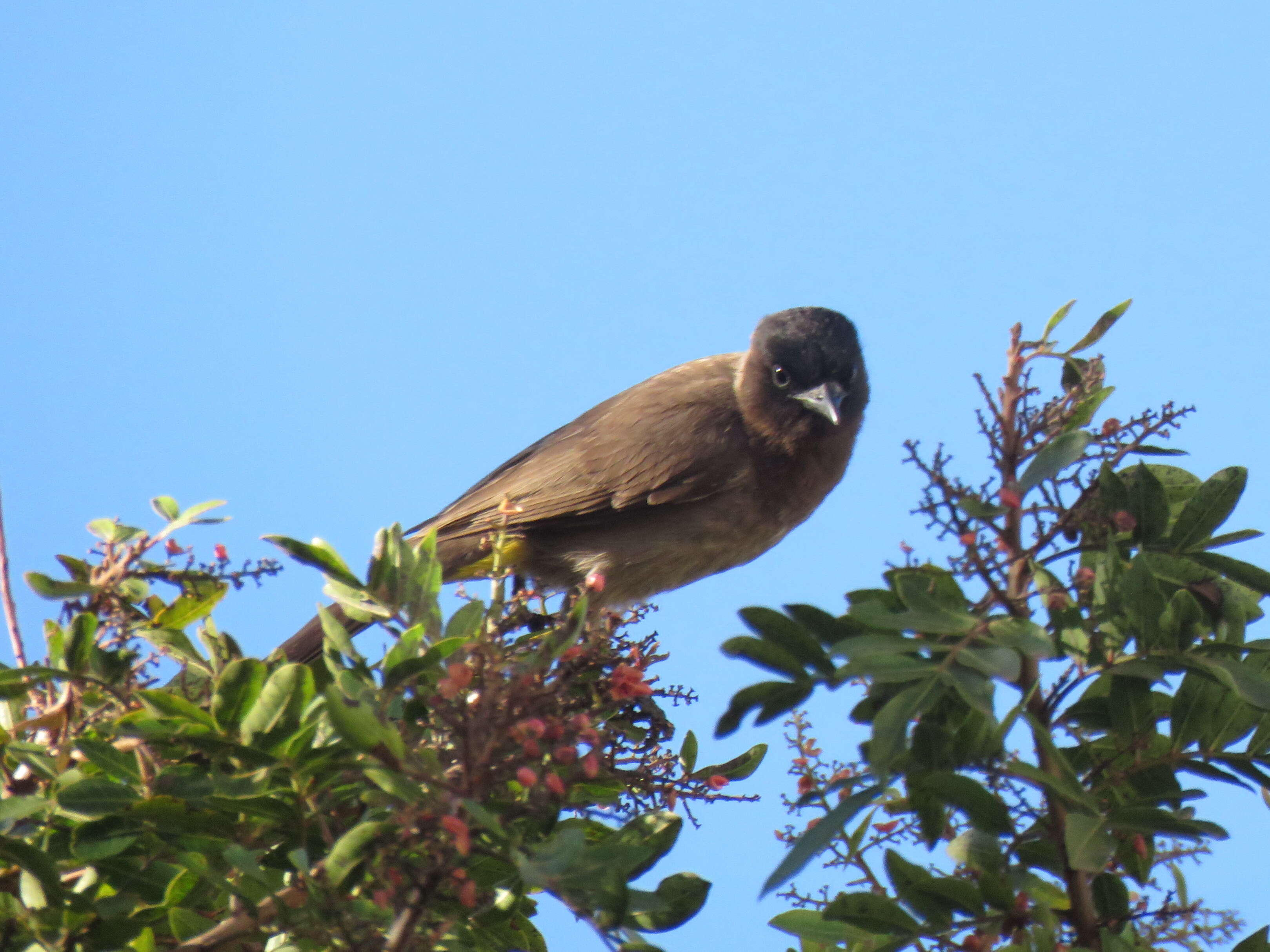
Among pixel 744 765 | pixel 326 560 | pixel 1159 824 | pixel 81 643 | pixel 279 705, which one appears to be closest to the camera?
pixel 1159 824

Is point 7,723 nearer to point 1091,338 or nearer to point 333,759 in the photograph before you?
point 333,759

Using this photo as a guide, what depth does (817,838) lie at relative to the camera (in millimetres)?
1503

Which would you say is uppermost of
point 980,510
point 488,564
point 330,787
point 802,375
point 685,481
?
point 802,375

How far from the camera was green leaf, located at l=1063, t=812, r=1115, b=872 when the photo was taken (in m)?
1.53

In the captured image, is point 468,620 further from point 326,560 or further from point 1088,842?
point 1088,842

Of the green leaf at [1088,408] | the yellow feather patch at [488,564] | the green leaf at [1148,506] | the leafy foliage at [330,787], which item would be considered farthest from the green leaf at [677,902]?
the yellow feather patch at [488,564]

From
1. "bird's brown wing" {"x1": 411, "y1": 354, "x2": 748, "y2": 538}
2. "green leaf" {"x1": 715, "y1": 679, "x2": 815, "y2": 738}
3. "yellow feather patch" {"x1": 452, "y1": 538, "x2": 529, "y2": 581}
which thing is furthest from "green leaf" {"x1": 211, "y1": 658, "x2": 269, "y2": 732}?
"bird's brown wing" {"x1": 411, "y1": 354, "x2": 748, "y2": 538}

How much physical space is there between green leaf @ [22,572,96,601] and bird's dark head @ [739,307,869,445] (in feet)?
10.8

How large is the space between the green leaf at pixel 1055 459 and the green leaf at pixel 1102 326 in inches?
22.6

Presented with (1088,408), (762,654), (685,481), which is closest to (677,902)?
(762,654)

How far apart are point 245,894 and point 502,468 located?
3836 millimetres

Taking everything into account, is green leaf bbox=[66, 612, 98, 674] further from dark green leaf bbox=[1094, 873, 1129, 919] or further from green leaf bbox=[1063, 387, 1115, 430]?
green leaf bbox=[1063, 387, 1115, 430]

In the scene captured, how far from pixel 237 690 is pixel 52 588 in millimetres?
432

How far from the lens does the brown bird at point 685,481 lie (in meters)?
4.80
